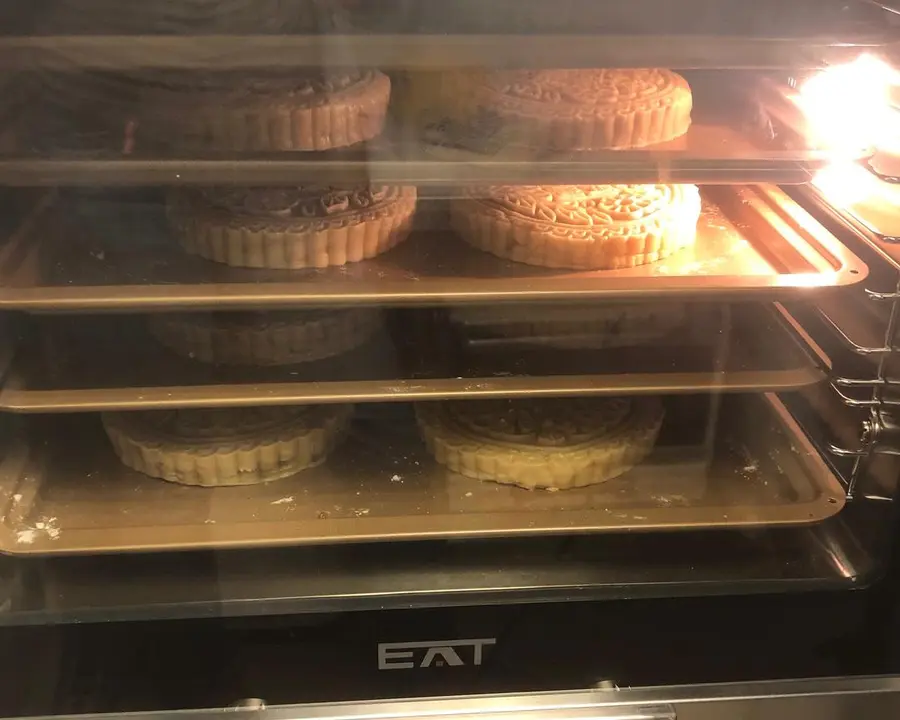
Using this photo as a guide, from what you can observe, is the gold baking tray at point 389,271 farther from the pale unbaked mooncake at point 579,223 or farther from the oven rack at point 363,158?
the oven rack at point 363,158

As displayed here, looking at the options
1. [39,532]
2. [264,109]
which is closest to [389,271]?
[264,109]

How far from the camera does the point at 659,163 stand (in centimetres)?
94

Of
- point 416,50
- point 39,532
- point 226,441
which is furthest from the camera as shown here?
point 226,441

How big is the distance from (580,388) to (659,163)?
0.89ft

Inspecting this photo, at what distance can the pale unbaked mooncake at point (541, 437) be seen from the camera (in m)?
1.15

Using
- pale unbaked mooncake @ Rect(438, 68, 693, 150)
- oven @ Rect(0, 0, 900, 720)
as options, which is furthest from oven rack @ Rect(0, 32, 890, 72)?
pale unbaked mooncake @ Rect(438, 68, 693, 150)

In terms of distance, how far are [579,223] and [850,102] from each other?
38cm

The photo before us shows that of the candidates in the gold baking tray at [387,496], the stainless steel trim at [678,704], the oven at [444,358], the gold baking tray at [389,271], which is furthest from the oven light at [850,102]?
the stainless steel trim at [678,704]

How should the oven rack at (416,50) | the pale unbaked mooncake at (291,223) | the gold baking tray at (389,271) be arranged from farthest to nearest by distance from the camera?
the pale unbaked mooncake at (291,223) → the gold baking tray at (389,271) → the oven rack at (416,50)

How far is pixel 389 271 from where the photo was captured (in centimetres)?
109

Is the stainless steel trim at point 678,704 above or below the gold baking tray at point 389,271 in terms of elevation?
below

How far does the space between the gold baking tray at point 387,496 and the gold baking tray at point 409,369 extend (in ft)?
0.35

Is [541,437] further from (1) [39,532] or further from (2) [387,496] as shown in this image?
(1) [39,532]

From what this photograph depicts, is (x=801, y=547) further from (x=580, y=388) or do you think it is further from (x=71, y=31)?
(x=71, y=31)
